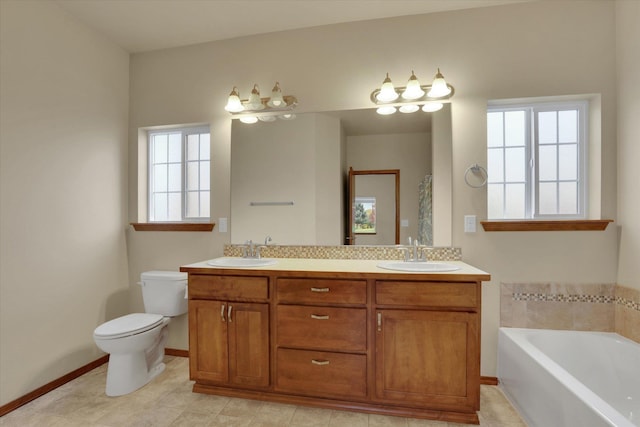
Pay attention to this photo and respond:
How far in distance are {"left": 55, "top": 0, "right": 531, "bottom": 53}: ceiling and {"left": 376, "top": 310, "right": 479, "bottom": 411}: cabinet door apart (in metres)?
2.04

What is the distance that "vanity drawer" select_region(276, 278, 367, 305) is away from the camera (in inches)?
70.5

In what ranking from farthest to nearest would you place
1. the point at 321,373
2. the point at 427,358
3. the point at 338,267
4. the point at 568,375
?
the point at 338,267
the point at 321,373
the point at 427,358
the point at 568,375

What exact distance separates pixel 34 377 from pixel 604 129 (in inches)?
158

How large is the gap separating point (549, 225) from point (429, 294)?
104cm

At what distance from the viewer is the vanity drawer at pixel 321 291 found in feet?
5.87

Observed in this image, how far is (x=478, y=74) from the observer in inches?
85.5

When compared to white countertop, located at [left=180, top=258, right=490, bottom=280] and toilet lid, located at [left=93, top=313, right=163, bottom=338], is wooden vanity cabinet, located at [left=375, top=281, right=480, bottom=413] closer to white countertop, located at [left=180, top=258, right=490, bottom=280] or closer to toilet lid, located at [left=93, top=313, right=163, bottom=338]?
white countertop, located at [left=180, top=258, right=490, bottom=280]

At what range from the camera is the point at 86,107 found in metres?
2.39

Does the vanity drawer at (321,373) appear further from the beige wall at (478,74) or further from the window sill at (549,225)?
the window sill at (549,225)

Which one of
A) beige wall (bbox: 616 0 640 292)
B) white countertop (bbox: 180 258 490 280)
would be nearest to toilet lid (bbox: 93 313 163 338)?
white countertop (bbox: 180 258 490 280)

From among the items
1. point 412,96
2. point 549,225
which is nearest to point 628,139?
point 549,225

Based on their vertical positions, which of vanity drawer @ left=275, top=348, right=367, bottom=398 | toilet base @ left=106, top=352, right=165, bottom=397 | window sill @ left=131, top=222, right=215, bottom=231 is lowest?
toilet base @ left=106, top=352, right=165, bottom=397

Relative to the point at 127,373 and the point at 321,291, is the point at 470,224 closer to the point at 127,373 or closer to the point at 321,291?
the point at 321,291

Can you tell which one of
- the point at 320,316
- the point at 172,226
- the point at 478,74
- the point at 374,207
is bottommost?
the point at 320,316
